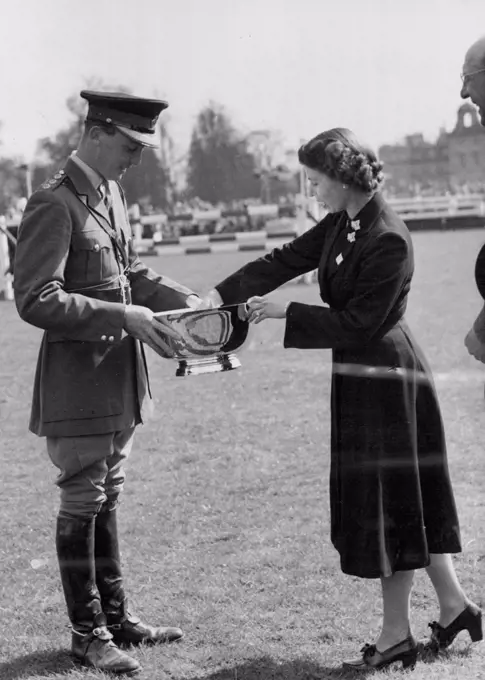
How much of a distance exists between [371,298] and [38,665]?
5.42 ft

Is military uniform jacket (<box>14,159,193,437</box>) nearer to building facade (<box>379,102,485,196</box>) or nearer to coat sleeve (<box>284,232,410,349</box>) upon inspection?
coat sleeve (<box>284,232,410,349</box>)

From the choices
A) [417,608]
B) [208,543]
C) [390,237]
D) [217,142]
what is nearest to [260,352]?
[217,142]

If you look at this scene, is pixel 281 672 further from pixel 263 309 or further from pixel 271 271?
pixel 271 271

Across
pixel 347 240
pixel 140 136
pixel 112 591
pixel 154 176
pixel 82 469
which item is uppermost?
pixel 154 176

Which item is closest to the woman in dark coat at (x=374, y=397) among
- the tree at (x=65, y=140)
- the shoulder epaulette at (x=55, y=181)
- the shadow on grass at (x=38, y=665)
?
the shoulder epaulette at (x=55, y=181)

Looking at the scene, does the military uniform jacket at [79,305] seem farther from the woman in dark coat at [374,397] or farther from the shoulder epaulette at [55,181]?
the woman in dark coat at [374,397]

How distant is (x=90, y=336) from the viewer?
9.93ft

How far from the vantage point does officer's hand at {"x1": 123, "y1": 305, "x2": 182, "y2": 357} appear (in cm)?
303

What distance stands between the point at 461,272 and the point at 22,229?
40.4ft

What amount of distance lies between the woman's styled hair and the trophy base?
2.30 ft

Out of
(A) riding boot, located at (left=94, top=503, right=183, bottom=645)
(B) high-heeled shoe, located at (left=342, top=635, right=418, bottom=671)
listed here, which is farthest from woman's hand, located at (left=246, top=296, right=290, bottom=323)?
(B) high-heeled shoe, located at (left=342, top=635, right=418, bottom=671)

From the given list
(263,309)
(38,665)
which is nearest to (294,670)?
(38,665)

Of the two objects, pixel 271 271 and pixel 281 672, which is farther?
pixel 271 271

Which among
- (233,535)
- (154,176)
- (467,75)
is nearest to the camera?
(467,75)
